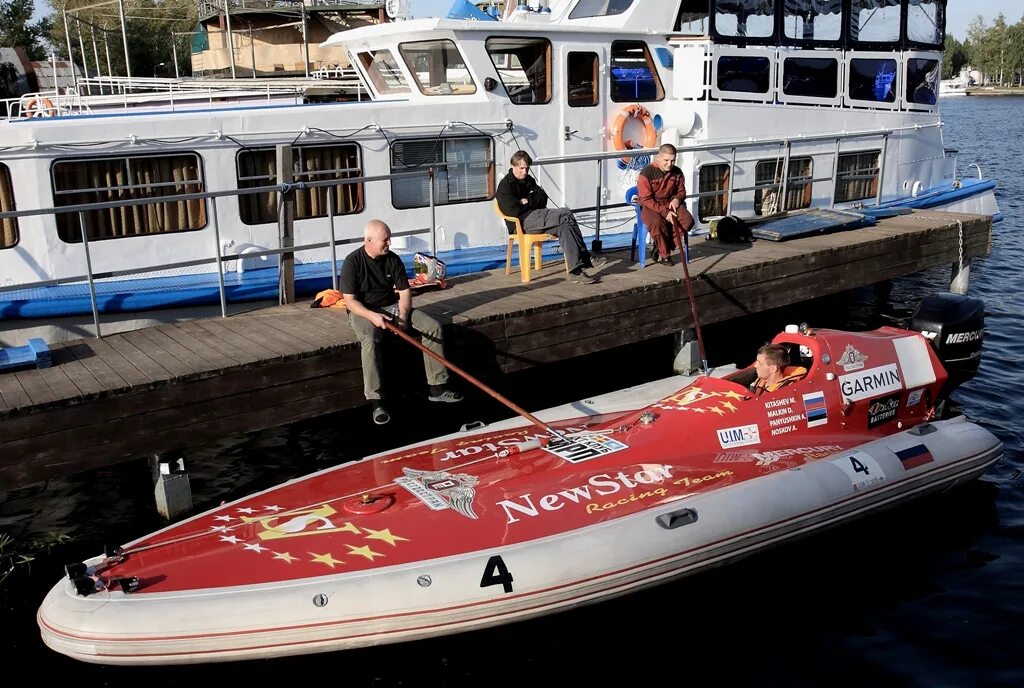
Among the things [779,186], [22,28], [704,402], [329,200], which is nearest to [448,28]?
[329,200]

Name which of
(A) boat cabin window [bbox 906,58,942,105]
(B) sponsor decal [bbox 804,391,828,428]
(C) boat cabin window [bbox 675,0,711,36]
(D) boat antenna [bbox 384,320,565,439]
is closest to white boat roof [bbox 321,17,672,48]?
(C) boat cabin window [bbox 675,0,711,36]

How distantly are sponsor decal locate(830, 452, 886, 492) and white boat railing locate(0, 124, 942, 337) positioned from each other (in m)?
4.56

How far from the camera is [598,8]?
41.9ft

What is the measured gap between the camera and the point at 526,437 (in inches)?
293

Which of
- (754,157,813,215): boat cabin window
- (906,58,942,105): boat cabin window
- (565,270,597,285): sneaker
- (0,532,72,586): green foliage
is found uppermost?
(906,58,942,105): boat cabin window

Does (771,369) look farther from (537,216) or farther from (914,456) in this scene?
(537,216)

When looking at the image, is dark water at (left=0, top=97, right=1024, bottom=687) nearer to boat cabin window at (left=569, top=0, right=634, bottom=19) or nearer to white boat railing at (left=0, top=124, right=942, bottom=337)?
white boat railing at (left=0, top=124, right=942, bottom=337)

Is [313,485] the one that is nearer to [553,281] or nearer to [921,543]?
[553,281]

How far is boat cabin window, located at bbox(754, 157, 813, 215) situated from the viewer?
13445mm

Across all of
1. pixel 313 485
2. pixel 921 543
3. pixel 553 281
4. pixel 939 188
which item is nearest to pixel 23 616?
pixel 313 485

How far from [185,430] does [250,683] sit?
6.78ft

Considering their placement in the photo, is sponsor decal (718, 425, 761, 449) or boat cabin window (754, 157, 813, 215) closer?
sponsor decal (718, 425, 761, 449)

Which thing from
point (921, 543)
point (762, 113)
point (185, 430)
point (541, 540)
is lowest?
point (921, 543)

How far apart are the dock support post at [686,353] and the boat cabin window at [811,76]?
524cm
